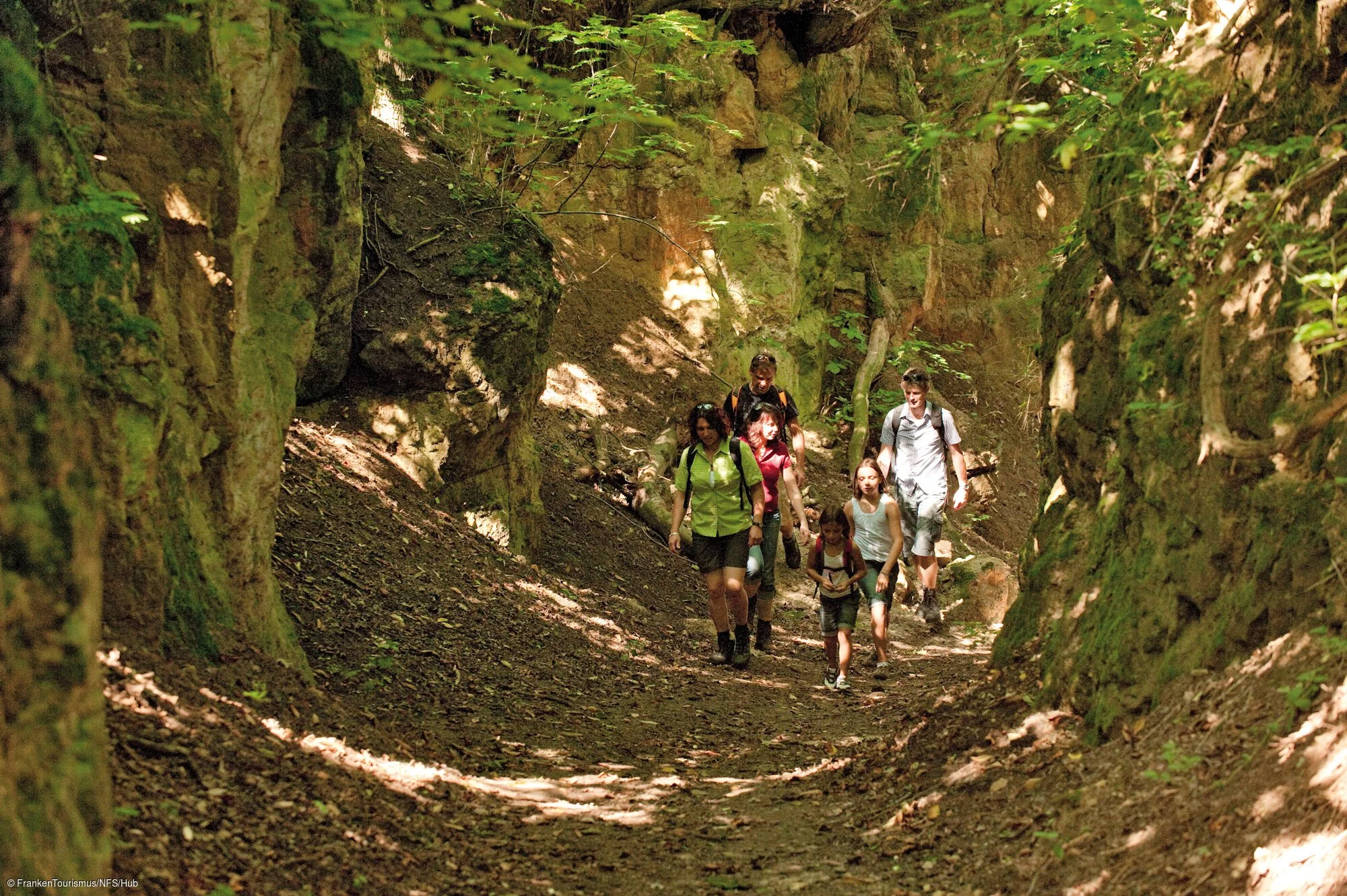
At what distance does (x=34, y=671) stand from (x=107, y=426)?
2698 mm

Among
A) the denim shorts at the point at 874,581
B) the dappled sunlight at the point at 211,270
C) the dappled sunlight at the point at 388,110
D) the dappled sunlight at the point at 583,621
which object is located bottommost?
the dappled sunlight at the point at 583,621

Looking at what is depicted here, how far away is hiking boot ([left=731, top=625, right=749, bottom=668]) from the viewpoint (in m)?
9.43

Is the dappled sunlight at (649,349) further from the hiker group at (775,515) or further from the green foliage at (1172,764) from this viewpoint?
the green foliage at (1172,764)

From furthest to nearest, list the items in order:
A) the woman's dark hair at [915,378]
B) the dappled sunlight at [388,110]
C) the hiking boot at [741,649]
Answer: the dappled sunlight at [388,110] → the woman's dark hair at [915,378] → the hiking boot at [741,649]

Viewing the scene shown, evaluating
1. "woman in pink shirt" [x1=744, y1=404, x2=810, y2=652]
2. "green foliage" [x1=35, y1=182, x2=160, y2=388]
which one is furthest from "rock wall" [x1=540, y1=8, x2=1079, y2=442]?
"green foliage" [x1=35, y1=182, x2=160, y2=388]

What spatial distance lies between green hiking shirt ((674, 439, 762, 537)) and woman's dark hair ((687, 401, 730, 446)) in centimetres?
9

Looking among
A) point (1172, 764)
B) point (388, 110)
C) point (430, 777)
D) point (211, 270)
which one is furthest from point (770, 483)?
point (388, 110)

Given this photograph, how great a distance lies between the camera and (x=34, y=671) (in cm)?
271

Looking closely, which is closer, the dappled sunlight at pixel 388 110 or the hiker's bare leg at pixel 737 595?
the hiker's bare leg at pixel 737 595

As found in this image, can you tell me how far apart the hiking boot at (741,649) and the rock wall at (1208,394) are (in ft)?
10.7

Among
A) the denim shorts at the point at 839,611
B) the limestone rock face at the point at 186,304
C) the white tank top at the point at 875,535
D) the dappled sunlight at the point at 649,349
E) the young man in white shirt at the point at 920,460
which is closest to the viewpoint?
the limestone rock face at the point at 186,304

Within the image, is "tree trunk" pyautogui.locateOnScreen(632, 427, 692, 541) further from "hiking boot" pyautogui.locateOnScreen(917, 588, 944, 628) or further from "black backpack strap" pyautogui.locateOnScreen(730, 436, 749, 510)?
"black backpack strap" pyautogui.locateOnScreen(730, 436, 749, 510)

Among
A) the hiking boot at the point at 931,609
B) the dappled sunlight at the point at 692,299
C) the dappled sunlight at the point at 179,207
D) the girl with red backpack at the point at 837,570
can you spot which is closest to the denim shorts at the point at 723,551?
the girl with red backpack at the point at 837,570

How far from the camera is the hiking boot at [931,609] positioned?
11.2 meters
